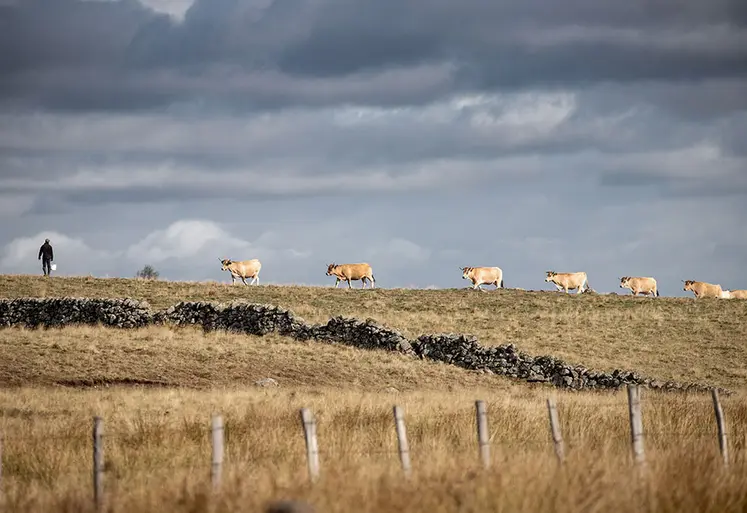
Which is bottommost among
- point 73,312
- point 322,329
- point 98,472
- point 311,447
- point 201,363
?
point 98,472

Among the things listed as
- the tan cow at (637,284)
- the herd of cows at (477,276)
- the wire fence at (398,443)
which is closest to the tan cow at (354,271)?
the herd of cows at (477,276)

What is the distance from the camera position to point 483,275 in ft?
221

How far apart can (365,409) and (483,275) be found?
45.6 meters

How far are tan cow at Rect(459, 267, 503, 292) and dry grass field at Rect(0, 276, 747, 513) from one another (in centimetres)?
830

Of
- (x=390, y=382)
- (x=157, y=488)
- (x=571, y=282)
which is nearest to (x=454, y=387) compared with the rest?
(x=390, y=382)

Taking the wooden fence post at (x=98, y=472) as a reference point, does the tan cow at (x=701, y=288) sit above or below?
above

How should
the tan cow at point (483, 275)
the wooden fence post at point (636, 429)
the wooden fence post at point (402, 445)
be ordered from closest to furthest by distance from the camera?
the wooden fence post at point (402, 445) < the wooden fence post at point (636, 429) < the tan cow at point (483, 275)

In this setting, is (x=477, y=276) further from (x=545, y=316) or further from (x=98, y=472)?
(x=98, y=472)

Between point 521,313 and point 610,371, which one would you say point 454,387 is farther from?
point 521,313

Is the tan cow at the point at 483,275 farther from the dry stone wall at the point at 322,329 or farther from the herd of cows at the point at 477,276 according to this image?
the dry stone wall at the point at 322,329

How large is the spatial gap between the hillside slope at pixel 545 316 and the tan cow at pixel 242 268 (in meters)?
11.0

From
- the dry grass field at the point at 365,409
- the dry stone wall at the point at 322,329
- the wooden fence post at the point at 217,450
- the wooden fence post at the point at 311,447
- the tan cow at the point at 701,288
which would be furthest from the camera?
the tan cow at the point at 701,288

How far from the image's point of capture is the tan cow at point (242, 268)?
67562 millimetres

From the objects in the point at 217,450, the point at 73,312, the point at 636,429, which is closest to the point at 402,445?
the point at 217,450
